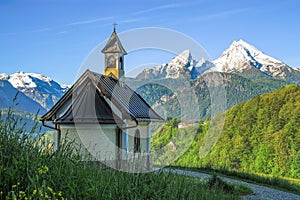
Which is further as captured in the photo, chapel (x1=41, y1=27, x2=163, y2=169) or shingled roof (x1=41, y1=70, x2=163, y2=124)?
shingled roof (x1=41, y1=70, x2=163, y2=124)

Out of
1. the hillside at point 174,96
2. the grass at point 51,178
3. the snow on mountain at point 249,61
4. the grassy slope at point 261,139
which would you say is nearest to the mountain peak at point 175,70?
the hillside at point 174,96

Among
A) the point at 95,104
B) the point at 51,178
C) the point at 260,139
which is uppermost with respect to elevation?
the point at 95,104

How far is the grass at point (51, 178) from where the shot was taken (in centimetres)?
506

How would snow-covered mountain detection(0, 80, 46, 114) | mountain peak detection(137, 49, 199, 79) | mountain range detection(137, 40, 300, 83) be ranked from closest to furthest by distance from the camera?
1. snow-covered mountain detection(0, 80, 46, 114)
2. mountain peak detection(137, 49, 199, 79)
3. mountain range detection(137, 40, 300, 83)

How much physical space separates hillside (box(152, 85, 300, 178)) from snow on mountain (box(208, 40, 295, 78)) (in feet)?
252

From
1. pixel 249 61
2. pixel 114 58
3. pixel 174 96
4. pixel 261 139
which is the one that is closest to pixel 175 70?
pixel 174 96

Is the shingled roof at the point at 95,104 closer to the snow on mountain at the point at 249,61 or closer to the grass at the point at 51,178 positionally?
the grass at the point at 51,178

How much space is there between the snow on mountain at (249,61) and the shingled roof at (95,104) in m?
92.0

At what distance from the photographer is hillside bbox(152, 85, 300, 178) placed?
27.7 m

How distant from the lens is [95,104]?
54.0 ft

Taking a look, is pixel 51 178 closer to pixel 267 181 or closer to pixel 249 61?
pixel 267 181

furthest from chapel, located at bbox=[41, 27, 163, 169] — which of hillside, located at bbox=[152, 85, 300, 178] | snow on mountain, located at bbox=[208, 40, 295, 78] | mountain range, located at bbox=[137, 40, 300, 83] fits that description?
snow on mountain, located at bbox=[208, 40, 295, 78]

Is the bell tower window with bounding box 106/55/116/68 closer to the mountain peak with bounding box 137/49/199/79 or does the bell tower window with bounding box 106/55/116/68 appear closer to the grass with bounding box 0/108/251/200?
the mountain peak with bounding box 137/49/199/79

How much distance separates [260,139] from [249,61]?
332 feet
